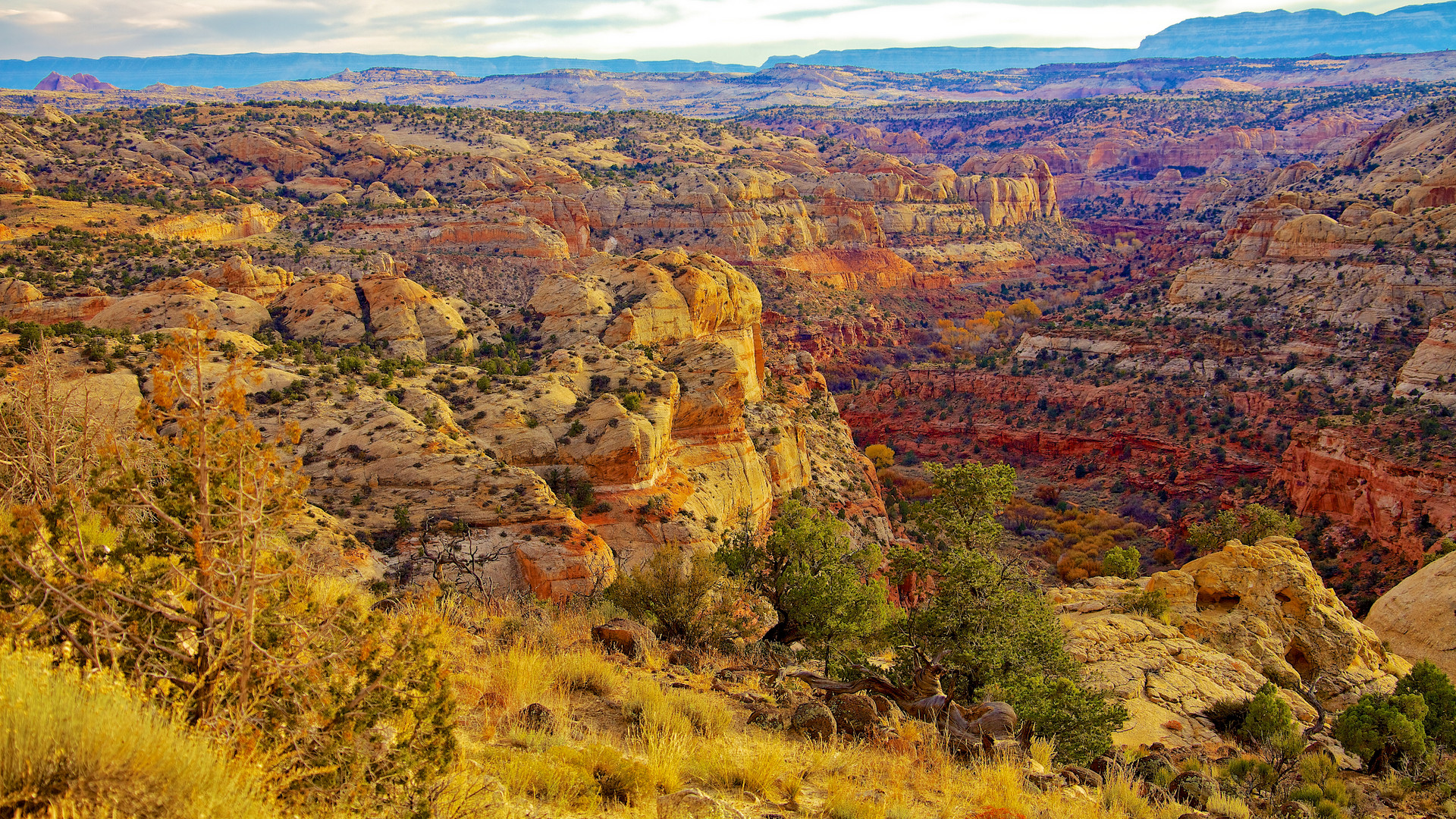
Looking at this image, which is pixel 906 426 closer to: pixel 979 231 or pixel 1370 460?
pixel 1370 460

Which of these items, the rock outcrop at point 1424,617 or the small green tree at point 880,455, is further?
the small green tree at point 880,455

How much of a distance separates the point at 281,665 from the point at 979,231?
128m

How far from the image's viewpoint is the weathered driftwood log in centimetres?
1196

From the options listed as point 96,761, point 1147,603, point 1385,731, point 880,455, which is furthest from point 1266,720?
point 880,455

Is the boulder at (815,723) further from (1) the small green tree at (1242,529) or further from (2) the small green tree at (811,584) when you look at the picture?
(1) the small green tree at (1242,529)

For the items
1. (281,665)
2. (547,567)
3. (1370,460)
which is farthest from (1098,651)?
(1370,460)

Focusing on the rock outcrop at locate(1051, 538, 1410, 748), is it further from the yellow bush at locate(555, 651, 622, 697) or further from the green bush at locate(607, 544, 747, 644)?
the yellow bush at locate(555, 651, 622, 697)

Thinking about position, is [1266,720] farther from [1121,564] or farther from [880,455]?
[880,455]

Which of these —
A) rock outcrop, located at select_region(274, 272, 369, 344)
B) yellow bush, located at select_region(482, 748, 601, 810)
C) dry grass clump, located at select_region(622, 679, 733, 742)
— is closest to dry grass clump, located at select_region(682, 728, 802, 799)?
dry grass clump, located at select_region(622, 679, 733, 742)

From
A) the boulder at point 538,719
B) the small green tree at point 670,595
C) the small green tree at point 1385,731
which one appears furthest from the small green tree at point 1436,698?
the boulder at point 538,719

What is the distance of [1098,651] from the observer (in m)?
22.0

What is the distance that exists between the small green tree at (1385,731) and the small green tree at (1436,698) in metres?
0.40

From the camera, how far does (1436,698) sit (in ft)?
58.6

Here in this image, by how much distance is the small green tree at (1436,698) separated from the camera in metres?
17.1
